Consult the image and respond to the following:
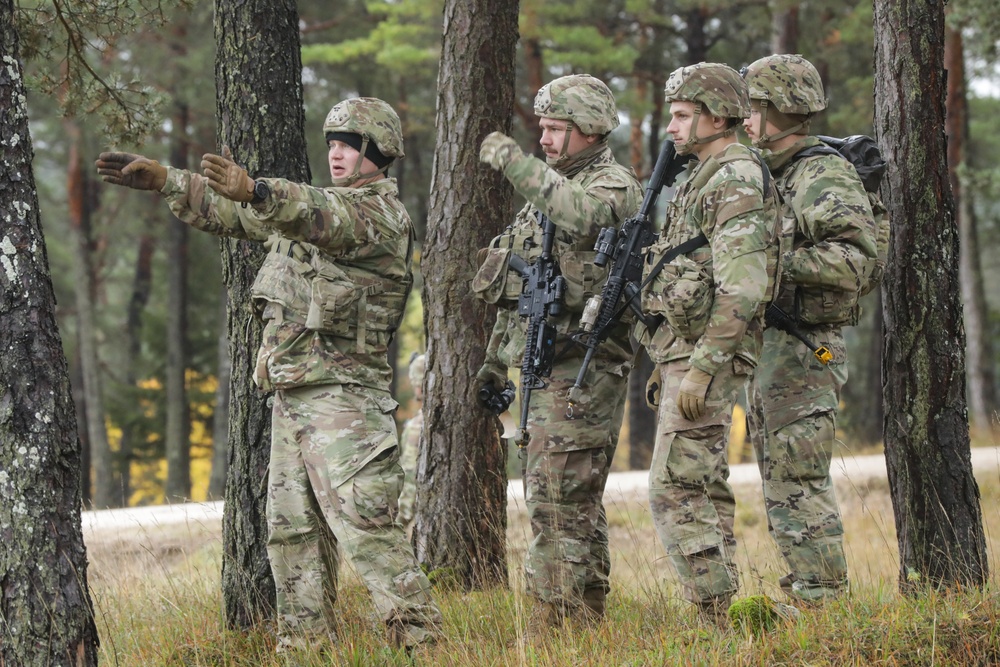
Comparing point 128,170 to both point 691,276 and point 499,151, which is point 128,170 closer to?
point 499,151

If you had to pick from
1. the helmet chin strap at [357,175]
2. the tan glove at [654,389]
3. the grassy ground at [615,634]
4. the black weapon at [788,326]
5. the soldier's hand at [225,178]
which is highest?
the helmet chin strap at [357,175]

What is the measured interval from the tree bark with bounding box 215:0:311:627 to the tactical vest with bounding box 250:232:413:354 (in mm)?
662

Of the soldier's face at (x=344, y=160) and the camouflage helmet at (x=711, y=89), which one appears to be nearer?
the camouflage helmet at (x=711, y=89)

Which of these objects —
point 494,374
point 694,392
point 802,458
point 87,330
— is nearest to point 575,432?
point 494,374

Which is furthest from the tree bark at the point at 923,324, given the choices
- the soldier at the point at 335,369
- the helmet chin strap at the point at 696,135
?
the soldier at the point at 335,369

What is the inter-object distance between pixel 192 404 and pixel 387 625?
20.9m

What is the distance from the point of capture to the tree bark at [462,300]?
6.21 meters

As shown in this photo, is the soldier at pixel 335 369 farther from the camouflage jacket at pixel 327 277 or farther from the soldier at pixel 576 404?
the soldier at pixel 576 404

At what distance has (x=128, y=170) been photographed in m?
3.97

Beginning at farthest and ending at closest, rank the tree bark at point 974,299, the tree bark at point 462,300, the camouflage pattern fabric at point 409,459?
the tree bark at point 974,299 → the camouflage pattern fabric at point 409,459 → the tree bark at point 462,300

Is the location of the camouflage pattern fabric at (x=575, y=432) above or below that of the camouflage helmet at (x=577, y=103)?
below

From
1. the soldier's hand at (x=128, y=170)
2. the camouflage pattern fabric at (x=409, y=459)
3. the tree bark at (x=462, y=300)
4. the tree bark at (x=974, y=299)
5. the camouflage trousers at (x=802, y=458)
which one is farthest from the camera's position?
the tree bark at (x=974, y=299)

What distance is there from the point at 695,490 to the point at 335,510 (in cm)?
153

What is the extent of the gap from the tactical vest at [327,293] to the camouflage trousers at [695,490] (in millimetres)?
1388
